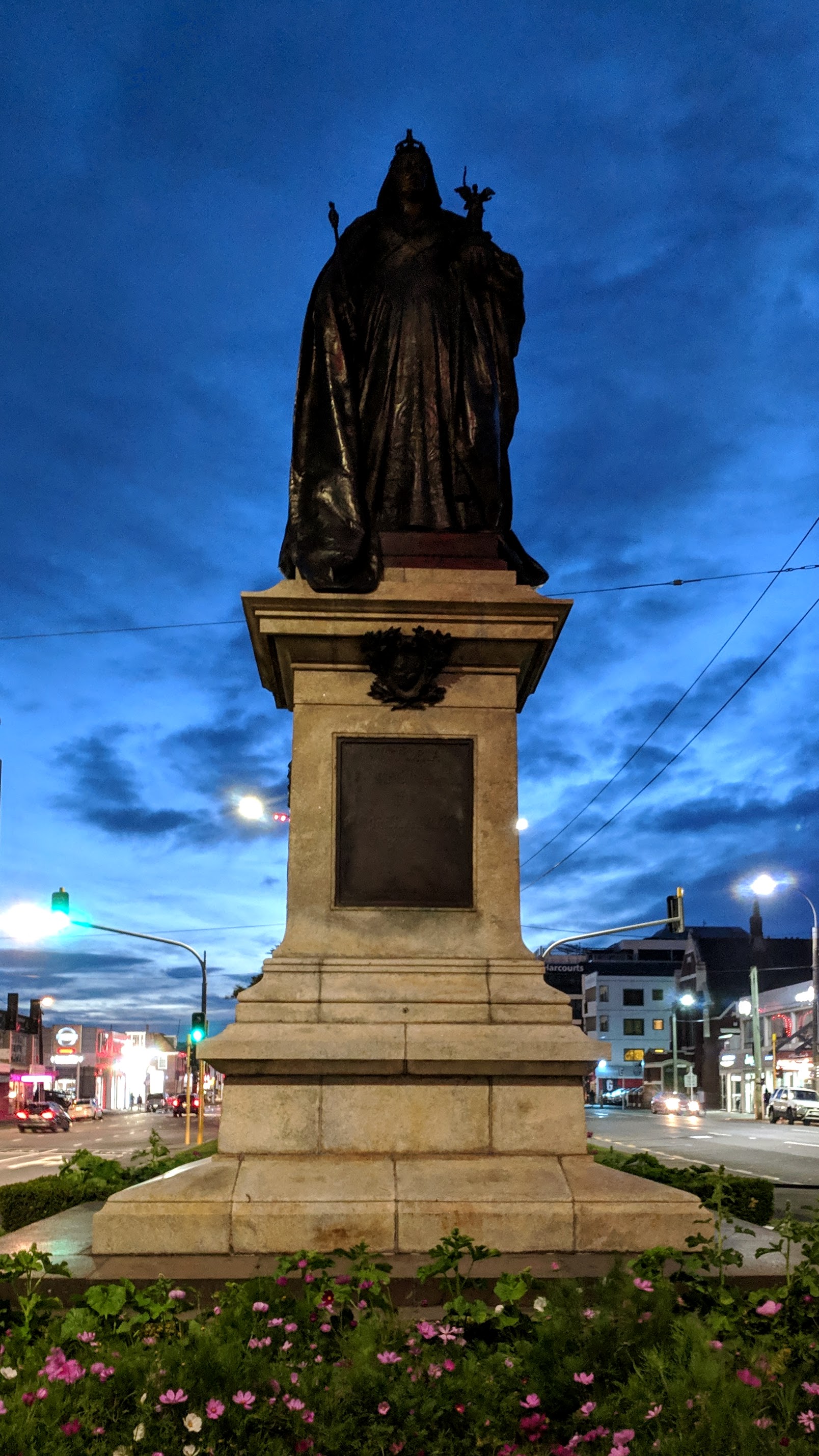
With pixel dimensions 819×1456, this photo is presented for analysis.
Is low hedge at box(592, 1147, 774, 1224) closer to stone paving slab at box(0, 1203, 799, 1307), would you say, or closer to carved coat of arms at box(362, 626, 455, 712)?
stone paving slab at box(0, 1203, 799, 1307)

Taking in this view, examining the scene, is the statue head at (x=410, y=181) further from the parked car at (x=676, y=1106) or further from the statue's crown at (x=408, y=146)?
the parked car at (x=676, y=1106)

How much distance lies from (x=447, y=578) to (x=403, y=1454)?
5.65 meters

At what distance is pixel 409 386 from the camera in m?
9.34

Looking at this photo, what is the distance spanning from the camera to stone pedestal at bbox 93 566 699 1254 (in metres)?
6.57

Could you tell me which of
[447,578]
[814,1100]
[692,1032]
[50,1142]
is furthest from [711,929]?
[447,578]

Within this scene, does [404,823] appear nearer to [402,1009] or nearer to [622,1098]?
[402,1009]

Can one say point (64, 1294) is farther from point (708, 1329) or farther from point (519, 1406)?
point (708, 1329)

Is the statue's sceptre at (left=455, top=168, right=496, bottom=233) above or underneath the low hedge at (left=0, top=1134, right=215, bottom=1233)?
above

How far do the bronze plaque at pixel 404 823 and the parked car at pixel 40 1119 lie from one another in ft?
190

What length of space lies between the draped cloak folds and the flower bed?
5.41m

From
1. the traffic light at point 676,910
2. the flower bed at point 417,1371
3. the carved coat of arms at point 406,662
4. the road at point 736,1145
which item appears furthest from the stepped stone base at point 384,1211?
the traffic light at point 676,910

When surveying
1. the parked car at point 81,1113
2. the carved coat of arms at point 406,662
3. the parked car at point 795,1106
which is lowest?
the parked car at point 81,1113

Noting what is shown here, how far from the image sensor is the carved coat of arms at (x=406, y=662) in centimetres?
815

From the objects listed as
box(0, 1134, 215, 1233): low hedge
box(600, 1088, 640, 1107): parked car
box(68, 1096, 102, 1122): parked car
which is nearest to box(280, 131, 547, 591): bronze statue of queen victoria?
box(0, 1134, 215, 1233): low hedge
